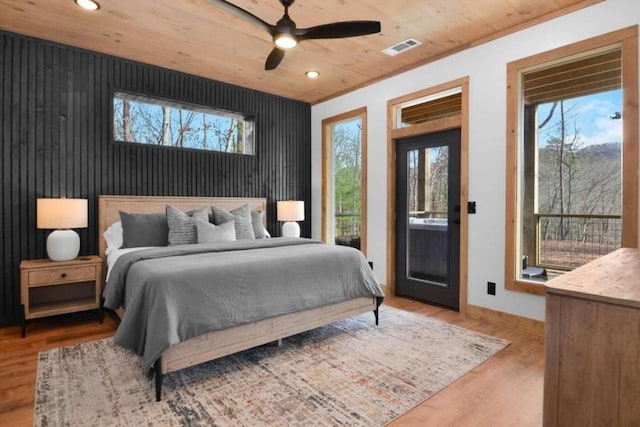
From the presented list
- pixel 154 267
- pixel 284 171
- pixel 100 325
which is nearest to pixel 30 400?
pixel 154 267

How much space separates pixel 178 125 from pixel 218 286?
2.77 meters

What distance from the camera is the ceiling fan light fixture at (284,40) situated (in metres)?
2.58

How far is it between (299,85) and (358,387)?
381 cm

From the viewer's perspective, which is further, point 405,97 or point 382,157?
point 382,157

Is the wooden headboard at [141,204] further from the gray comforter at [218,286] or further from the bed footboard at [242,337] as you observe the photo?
the bed footboard at [242,337]

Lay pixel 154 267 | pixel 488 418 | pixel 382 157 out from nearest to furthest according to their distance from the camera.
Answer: pixel 488 418 → pixel 154 267 → pixel 382 157

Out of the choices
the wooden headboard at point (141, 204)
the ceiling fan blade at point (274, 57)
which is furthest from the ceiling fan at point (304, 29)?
the wooden headboard at point (141, 204)

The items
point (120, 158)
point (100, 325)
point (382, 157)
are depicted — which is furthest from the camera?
point (382, 157)

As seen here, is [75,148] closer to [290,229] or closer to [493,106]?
[290,229]

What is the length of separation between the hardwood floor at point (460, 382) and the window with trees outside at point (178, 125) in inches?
81.6

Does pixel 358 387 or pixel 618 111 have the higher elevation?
pixel 618 111

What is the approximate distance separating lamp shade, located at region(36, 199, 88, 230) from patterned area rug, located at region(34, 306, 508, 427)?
3.57 feet

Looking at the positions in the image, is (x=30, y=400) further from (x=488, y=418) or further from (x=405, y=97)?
(x=405, y=97)

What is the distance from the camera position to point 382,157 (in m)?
4.33
